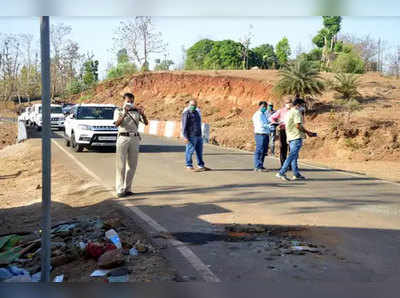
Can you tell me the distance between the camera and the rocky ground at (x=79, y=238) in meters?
5.28

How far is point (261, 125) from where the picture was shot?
489 inches

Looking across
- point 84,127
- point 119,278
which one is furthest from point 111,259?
point 84,127

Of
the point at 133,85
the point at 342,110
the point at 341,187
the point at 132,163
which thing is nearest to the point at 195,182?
the point at 132,163

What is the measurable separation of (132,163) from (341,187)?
4.48 metres

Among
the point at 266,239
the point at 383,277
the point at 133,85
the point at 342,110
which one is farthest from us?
the point at 133,85

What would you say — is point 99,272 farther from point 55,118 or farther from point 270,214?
point 55,118

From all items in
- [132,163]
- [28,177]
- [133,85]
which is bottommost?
[28,177]

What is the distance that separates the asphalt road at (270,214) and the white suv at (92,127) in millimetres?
3067

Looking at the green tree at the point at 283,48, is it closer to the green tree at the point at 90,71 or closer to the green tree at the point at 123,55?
the green tree at the point at 123,55

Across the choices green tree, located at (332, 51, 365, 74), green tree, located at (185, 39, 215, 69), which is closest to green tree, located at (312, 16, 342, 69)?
green tree, located at (185, 39, 215, 69)

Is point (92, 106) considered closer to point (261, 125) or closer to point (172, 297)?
point (261, 125)

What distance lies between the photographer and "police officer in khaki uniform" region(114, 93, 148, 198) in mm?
9180

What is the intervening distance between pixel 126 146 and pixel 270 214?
3017mm

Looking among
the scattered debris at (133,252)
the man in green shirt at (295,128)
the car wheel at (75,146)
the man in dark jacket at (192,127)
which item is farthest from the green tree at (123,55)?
the scattered debris at (133,252)
